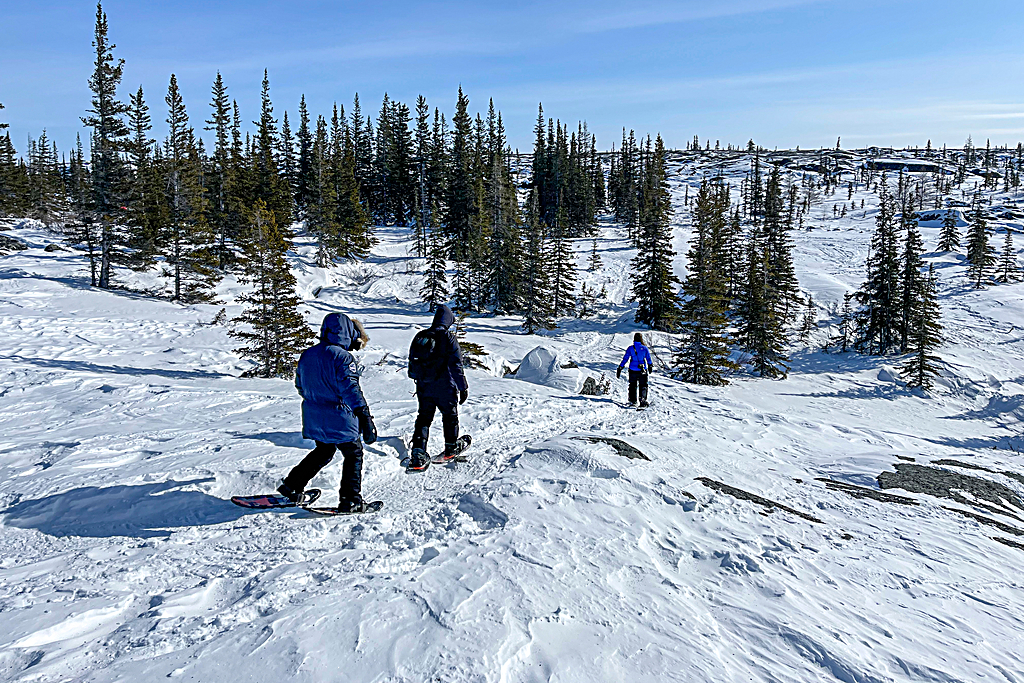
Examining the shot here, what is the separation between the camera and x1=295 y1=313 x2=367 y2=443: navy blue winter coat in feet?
17.4

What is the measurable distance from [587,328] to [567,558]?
3408 cm

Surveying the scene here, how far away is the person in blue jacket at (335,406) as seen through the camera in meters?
5.32

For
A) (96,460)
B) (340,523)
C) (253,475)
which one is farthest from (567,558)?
(96,460)

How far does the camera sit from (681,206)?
110188mm

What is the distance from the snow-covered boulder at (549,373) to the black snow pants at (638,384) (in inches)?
85.7

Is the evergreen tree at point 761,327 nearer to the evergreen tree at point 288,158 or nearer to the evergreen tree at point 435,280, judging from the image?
the evergreen tree at point 435,280

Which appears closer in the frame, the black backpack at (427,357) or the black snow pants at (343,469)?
the black snow pants at (343,469)

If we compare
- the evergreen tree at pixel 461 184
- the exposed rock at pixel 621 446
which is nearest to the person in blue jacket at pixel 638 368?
the exposed rock at pixel 621 446

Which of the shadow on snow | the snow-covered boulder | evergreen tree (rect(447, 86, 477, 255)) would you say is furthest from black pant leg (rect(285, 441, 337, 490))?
evergreen tree (rect(447, 86, 477, 255))

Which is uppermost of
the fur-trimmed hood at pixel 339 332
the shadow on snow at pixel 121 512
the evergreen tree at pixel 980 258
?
the evergreen tree at pixel 980 258

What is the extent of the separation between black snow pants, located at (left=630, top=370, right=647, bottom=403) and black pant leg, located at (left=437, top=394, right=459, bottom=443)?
6689mm

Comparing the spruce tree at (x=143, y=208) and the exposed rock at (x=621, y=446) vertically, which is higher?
the spruce tree at (x=143, y=208)

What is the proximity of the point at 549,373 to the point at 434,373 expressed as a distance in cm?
949

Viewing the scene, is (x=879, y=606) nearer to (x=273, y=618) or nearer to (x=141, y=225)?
(x=273, y=618)
